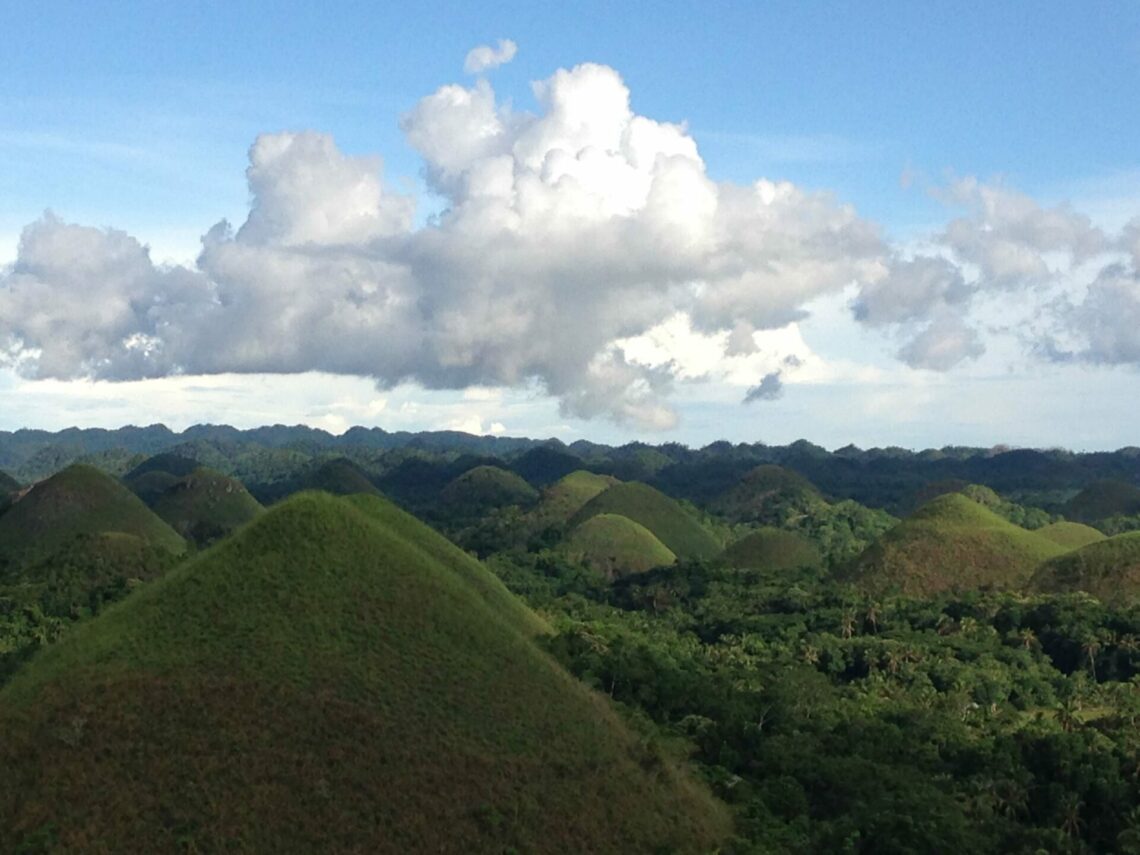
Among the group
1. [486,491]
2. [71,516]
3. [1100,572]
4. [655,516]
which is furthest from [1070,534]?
[71,516]

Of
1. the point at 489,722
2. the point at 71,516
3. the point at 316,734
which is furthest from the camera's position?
the point at 71,516

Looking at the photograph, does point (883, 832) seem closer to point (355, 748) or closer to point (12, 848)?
point (355, 748)

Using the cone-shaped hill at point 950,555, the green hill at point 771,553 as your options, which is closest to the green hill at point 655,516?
the green hill at point 771,553

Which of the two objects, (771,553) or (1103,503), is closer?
(771,553)

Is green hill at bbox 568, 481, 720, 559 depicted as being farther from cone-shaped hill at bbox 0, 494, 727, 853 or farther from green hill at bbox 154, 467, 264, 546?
cone-shaped hill at bbox 0, 494, 727, 853

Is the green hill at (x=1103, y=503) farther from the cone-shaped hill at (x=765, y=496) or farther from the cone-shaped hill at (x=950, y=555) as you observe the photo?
the cone-shaped hill at (x=950, y=555)

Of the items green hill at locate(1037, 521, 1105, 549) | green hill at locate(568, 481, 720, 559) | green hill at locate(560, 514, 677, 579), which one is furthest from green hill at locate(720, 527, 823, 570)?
green hill at locate(1037, 521, 1105, 549)

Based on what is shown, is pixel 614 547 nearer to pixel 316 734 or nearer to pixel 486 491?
pixel 486 491
